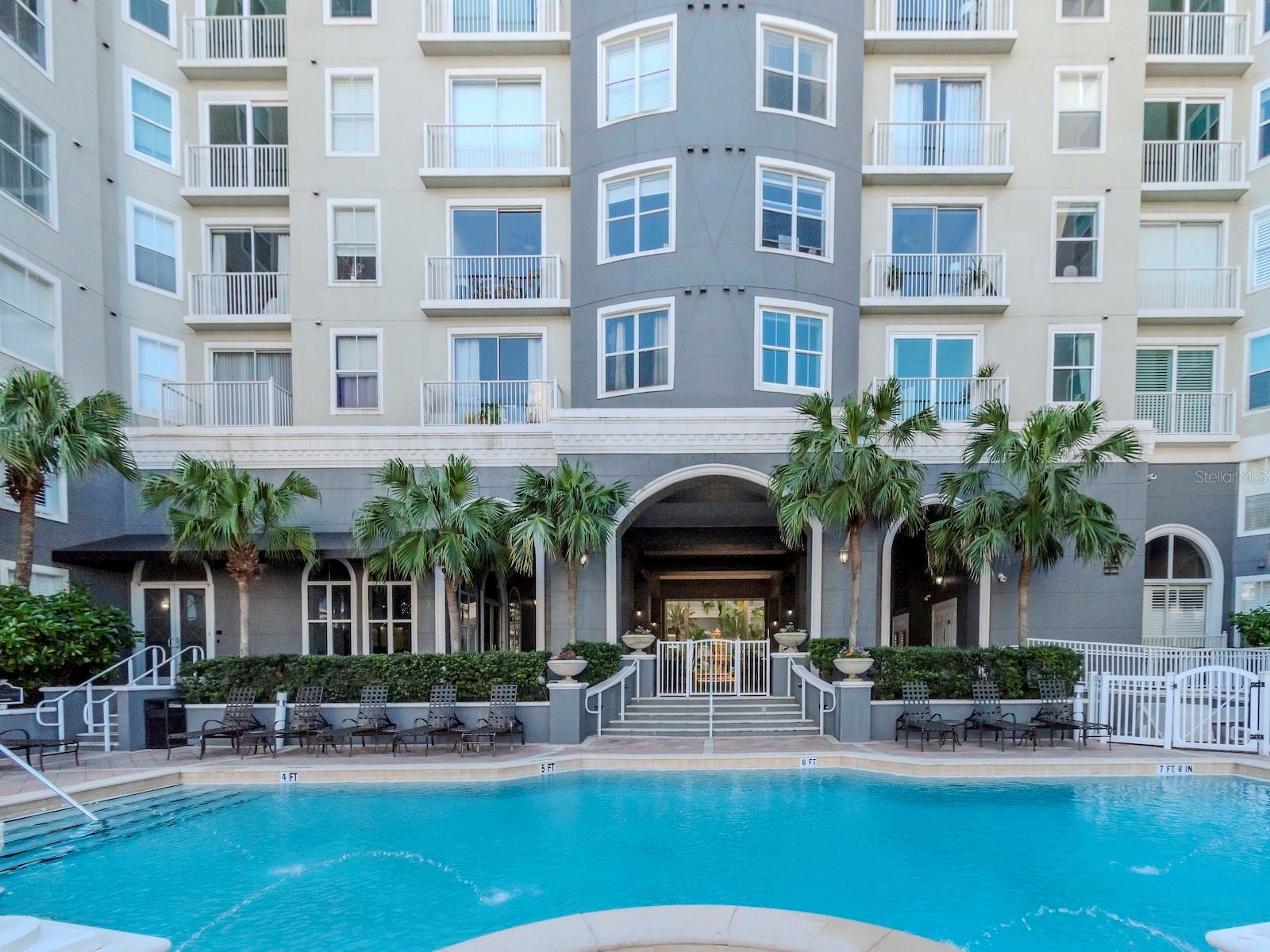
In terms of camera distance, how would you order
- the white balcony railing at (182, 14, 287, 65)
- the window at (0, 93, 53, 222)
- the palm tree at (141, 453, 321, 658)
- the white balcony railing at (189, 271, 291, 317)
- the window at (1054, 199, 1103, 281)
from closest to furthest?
1. the palm tree at (141, 453, 321, 658)
2. the window at (0, 93, 53, 222)
3. the window at (1054, 199, 1103, 281)
4. the white balcony railing at (182, 14, 287, 65)
5. the white balcony railing at (189, 271, 291, 317)

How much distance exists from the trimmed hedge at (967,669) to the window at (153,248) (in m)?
18.6

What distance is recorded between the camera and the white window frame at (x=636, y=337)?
16.0m

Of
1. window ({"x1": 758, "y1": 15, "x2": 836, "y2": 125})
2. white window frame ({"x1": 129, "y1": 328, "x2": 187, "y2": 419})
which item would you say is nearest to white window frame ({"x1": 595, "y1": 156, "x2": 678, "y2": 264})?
window ({"x1": 758, "y1": 15, "x2": 836, "y2": 125})

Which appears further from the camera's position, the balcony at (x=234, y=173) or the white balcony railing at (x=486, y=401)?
the balcony at (x=234, y=173)

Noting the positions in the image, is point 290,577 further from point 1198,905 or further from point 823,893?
point 1198,905

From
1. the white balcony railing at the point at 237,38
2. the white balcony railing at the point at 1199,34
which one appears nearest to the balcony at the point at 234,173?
the white balcony railing at the point at 237,38

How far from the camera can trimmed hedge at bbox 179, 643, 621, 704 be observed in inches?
512

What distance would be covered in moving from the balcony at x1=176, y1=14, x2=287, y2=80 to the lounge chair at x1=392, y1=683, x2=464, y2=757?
15.9m

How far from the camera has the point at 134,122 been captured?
17.8 metres

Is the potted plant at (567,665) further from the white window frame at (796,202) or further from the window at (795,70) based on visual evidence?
the window at (795,70)

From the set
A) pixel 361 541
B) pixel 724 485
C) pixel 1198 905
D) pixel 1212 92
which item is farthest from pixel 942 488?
pixel 1212 92

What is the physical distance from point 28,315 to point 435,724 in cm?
1178

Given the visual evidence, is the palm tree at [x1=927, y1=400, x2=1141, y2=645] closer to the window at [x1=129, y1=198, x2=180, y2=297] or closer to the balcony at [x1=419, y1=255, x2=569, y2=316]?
the balcony at [x1=419, y1=255, x2=569, y2=316]

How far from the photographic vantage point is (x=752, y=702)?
14.3 m
